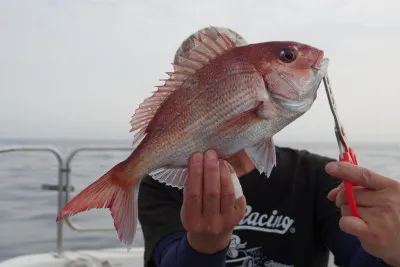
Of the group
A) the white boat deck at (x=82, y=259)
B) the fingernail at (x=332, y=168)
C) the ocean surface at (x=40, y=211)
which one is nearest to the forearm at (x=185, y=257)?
the fingernail at (x=332, y=168)

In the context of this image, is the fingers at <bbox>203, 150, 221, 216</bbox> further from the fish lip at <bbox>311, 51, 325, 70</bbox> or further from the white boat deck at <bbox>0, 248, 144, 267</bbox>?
the white boat deck at <bbox>0, 248, 144, 267</bbox>

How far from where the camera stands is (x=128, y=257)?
13.3 feet

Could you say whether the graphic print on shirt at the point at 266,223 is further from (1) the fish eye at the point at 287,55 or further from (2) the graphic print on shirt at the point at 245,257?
(1) the fish eye at the point at 287,55

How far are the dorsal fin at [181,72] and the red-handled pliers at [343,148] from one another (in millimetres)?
391

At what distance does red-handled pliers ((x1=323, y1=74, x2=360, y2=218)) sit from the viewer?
5.00 ft

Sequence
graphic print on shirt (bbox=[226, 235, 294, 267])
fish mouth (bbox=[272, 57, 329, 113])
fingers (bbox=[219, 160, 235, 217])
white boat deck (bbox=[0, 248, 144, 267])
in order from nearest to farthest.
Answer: fish mouth (bbox=[272, 57, 329, 113]), fingers (bbox=[219, 160, 235, 217]), graphic print on shirt (bbox=[226, 235, 294, 267]), white boat deck (bbox=[0, 248, 144, 267])

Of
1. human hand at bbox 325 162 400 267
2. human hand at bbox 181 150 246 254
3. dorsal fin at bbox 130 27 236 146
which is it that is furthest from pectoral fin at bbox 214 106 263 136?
human hand at bbox 325 162 400 267

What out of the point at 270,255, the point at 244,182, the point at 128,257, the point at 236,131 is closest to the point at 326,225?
the point at 270,255

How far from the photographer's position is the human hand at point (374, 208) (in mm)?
1483

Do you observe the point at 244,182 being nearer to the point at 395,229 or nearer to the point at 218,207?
the point at 218,207

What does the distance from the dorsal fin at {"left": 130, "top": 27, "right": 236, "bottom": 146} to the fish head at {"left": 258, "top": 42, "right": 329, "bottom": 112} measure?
0.16m

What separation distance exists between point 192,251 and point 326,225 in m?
1.10

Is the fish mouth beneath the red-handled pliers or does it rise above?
above

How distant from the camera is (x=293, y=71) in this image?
144 cm
